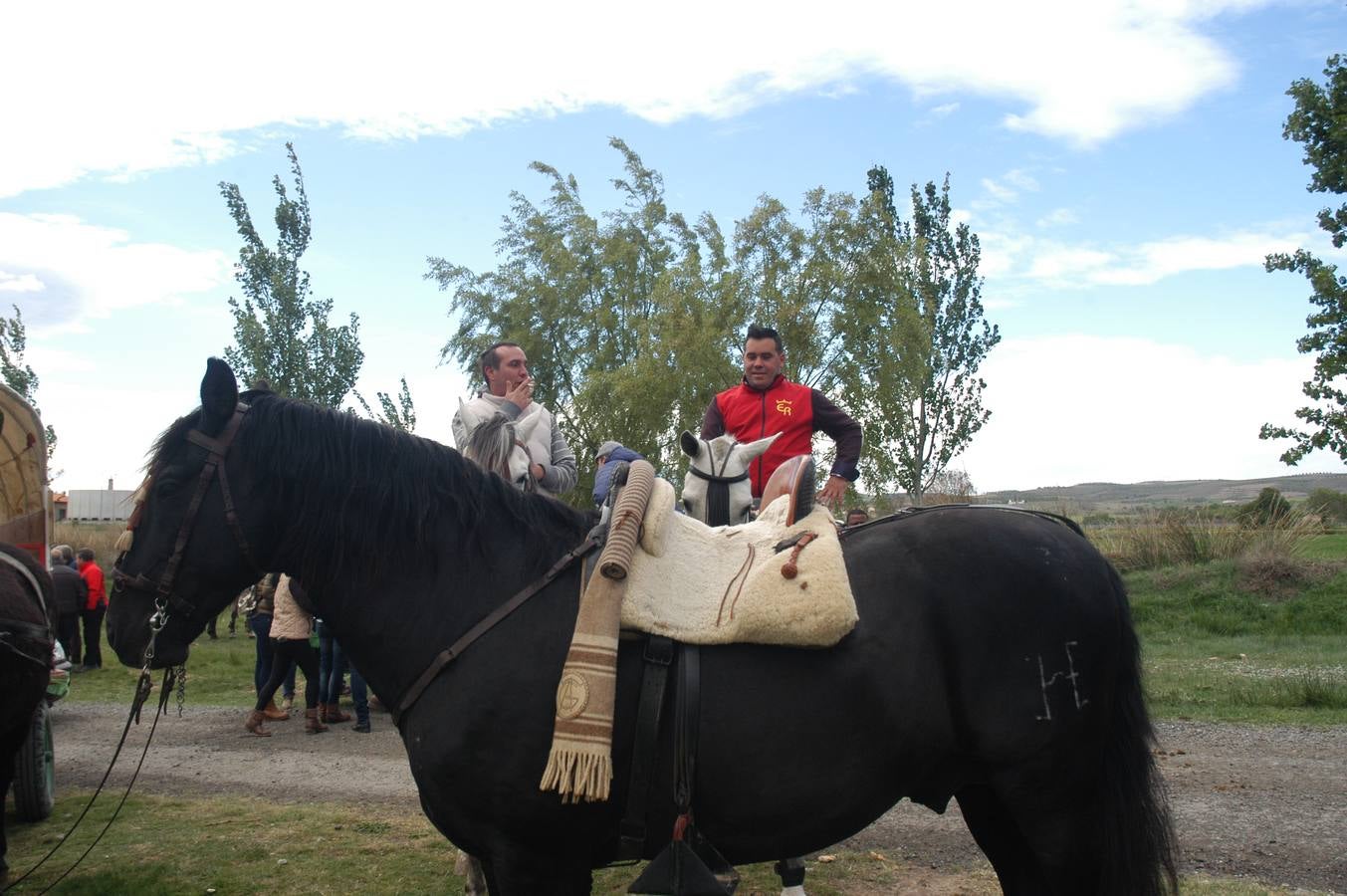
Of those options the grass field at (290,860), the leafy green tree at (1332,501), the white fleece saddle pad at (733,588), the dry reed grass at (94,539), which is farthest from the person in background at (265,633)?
the leafy green tree at (1332,501)

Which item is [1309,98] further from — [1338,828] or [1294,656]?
[1338,828]

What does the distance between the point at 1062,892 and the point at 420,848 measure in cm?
427

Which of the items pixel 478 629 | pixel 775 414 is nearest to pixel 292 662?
pixel 775 414

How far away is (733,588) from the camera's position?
284 cm

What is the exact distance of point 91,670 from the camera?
15.5 m

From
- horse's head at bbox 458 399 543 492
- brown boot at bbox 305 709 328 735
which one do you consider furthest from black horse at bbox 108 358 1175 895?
brown boot at bbox 305 709 328 735

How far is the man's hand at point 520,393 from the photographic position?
4.69m

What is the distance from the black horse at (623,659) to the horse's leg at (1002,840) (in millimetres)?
99

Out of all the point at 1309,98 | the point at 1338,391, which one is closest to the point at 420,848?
the point at 1338,391

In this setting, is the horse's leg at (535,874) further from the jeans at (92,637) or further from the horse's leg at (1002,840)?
the jeans at (92,637)

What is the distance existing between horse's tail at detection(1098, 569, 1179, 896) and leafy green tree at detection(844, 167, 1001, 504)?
18.3 metres

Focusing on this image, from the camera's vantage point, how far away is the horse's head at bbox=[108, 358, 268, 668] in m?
2.79

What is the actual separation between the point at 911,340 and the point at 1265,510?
9356 mm

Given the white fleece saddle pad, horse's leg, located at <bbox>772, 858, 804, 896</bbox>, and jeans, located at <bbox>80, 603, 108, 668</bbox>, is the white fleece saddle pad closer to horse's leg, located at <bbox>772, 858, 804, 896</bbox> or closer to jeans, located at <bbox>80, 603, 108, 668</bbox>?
horse's leg, located at <bbox>772, 858, 804, 896</bbox>
